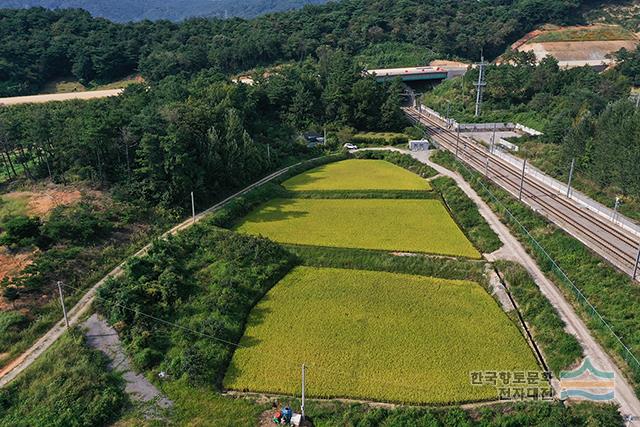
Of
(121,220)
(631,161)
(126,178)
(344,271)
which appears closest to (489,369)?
(344,271)

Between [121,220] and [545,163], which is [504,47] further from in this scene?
[121,220]

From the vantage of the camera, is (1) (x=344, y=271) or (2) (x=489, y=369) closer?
(2) (x=489, y=369)

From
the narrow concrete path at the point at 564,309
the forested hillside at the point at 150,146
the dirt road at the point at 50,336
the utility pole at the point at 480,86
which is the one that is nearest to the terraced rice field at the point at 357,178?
the forested hillside at the point at 150,146

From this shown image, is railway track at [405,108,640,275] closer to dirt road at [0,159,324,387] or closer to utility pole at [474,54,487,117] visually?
utility pole at [474,54,487,117]

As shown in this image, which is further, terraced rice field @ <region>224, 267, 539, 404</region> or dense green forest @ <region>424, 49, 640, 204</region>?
dense green forest @ <region>424, 49, 640, 204</region>

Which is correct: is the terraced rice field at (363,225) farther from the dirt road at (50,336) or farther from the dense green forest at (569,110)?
the dense green forest at (569,110)

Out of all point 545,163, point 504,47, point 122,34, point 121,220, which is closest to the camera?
point 121,220

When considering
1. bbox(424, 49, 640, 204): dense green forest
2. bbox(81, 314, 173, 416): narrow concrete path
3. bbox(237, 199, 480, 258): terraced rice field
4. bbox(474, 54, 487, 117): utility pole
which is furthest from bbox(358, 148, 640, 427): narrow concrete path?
bbox(474, 54, 487, 117): utility pole

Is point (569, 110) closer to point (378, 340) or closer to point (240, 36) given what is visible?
point (378, 340)
